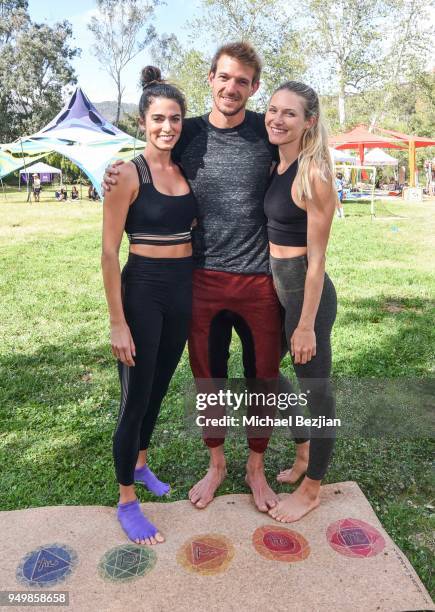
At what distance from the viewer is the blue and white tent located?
15.3 m

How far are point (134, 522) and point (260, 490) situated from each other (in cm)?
66

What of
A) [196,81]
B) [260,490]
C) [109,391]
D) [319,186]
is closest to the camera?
[319,186]

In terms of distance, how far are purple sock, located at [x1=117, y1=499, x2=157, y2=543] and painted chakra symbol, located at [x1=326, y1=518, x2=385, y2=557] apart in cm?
82

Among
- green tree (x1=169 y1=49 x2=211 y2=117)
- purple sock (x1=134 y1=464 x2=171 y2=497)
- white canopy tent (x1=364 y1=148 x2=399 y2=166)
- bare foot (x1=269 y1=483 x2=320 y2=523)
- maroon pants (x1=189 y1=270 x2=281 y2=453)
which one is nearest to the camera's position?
maroon pants (x1=189 y1=270 x2=281 y2=453)

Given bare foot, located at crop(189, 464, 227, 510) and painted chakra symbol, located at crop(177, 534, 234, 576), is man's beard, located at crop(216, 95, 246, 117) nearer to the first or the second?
bare foot, located at crop(189, 464, 227, 510)

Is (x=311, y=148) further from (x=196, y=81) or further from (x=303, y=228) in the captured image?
(x=196, y=81)

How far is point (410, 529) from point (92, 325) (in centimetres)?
Result: 373

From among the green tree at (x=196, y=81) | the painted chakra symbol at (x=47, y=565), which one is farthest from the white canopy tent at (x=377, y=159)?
the painted chakra symbol at (x=47, y=565)

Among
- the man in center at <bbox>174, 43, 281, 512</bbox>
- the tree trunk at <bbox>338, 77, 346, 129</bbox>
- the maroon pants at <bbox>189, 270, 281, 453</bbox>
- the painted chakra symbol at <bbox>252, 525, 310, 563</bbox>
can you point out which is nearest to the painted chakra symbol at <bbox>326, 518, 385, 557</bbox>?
the painted chakra symbol at <bbox>252, 525, 310, 563</bbox>

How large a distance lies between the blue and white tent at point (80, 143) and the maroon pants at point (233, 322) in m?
13.4

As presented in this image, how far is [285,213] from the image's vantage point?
2223 millimetres

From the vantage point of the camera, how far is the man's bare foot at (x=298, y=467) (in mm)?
2914

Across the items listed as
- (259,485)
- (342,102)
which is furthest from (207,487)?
(342,102)

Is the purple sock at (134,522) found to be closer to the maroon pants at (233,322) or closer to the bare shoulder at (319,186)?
the maroon pants at (233,322)
